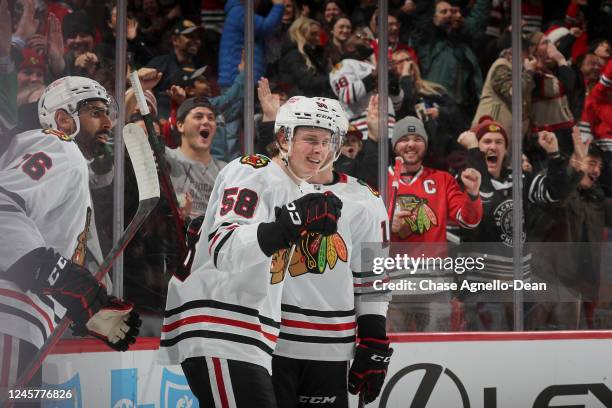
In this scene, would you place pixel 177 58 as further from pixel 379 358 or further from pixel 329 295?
pixel 379 358

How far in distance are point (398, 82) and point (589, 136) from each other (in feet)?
2.87

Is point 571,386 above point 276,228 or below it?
below

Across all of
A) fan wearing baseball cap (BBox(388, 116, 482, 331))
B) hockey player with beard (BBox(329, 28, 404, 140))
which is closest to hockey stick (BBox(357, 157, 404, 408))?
fan wearing baseball cap (BBox(388, 116, 482, 331))

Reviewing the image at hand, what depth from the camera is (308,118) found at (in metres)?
3.12

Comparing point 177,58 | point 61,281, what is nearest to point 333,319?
point 61,281

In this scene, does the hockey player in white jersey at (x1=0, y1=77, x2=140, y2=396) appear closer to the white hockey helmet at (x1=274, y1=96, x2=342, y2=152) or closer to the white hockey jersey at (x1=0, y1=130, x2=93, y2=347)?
the white hockey jersey at (x1=0, y1=130, x2=93, y2=347)

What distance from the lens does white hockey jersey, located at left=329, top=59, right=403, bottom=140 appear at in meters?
3.99

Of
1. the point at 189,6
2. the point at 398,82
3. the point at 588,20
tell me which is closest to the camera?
the point at 189,6

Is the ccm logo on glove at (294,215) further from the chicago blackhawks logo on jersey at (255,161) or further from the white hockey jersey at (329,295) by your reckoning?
the white hockey jersey at (329,295)

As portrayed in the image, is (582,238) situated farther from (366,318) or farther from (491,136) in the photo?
(366,318)

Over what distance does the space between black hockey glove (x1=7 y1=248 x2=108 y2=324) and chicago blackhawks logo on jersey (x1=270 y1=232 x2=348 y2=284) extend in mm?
614

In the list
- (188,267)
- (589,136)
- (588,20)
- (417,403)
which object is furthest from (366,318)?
(588,20)

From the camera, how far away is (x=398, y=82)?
4098mm

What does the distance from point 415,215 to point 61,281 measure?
1731 mm
